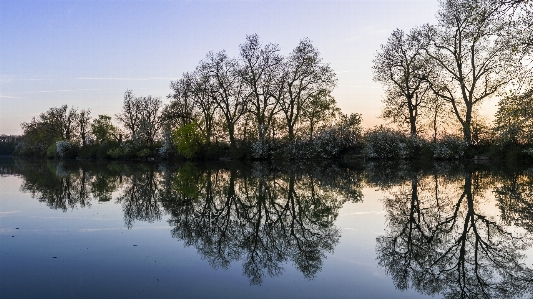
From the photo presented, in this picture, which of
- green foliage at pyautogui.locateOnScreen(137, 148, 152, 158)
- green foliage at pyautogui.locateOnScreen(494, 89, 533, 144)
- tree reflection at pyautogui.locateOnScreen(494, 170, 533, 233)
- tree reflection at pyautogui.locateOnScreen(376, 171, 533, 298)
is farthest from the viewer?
green foliage at pyautogui.locateOnScreen(137, 148, 152, 158)

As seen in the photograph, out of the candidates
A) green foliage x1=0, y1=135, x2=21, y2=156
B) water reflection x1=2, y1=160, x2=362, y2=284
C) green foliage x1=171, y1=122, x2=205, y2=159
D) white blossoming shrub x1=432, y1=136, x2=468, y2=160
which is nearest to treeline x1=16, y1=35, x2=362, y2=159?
green foliage x1=171, y1=122, x2=205, y2=159

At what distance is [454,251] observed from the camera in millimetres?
6789

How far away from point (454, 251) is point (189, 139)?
39.1 m

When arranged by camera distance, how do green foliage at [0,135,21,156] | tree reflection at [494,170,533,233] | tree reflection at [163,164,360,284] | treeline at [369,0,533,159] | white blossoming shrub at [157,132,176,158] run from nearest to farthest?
1. tree reflection at [163,164,360,284]
2. tree reflection at [494,170,533,233]
3. treeline at [369,0,533,159]
4. white blossoming shrub at [157,132,176,158]
5. green foliage at [0,135,21,156]

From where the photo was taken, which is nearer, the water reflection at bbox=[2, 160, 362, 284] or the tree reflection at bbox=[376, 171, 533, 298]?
the tree reflection at bbox=[376, 171, 533, 298]

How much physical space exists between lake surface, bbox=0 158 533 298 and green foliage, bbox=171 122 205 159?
3103 cm

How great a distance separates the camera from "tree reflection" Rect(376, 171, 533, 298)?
5367 millimetres

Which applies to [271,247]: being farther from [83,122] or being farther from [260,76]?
[83,122]

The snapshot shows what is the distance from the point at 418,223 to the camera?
8984mm

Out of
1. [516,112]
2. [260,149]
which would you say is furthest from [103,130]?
[516,112]

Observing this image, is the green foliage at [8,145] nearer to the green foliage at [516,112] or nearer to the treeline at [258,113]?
the treeline at [258,113]

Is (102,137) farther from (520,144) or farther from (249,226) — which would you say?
(249,226)

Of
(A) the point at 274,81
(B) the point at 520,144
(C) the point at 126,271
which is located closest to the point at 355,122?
(A) the point at 274,81

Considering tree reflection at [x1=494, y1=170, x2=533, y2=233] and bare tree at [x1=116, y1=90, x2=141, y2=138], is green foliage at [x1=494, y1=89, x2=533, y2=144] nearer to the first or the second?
tree reflection at [x1=494, y1=170, x2=533, y2=233]
